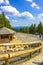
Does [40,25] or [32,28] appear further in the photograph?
[32,28]

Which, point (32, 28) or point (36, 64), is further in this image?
point (32, 28)

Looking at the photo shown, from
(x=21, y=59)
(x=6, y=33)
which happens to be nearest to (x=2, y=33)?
(x=6, y=33)

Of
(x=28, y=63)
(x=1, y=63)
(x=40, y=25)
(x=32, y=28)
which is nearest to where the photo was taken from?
(x=1, y=63)

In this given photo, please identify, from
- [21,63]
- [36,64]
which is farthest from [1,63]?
[36,64]

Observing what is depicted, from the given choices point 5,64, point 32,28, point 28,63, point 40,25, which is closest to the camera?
point 5,64

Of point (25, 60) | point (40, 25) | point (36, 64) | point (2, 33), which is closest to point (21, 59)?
point (25, 60)

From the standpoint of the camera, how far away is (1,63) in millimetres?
6242

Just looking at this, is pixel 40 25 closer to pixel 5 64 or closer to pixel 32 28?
pixel 32 28

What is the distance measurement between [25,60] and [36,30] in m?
66.0

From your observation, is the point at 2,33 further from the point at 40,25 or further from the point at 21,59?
the point at 40,25

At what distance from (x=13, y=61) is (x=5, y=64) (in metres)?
0.92

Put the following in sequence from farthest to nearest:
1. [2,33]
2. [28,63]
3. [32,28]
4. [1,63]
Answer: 1. [32,28]
2. [2,33]
3. [28,63]
4. [1,63]

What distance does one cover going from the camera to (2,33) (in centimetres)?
2388

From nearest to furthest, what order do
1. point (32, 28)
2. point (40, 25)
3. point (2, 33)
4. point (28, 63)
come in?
point (28, 63) → point (2, 33) → point (40, 25) → point (32, 28)
